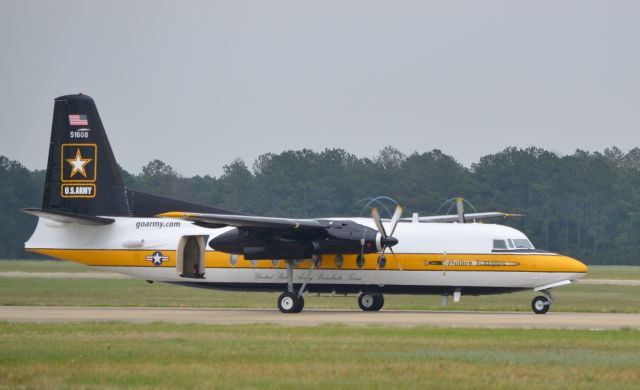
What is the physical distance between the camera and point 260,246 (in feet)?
111

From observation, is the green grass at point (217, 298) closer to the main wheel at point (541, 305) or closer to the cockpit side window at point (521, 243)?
the main wheel at point (541, 305)

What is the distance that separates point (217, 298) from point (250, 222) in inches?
541

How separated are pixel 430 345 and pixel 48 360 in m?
8.06

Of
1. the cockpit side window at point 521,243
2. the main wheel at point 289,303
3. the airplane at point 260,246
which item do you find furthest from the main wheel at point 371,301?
the cockpit side window at point 521,243

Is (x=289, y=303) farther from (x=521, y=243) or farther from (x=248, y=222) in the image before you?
(x=521, y=243)

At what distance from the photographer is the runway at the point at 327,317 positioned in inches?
1128

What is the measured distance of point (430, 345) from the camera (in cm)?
2311

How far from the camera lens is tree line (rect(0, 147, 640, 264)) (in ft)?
291

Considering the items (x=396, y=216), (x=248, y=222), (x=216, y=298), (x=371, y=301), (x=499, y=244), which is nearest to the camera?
(x=248, y=222)

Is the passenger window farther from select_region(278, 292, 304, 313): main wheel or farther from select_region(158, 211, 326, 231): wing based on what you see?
select_region(278, 292, 304, 313): main wheel

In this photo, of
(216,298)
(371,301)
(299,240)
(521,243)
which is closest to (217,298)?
(216,298)

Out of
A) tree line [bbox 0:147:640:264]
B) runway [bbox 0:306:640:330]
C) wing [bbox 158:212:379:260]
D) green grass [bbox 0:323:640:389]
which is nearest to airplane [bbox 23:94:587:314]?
wing [bbox 158:212:379:260]

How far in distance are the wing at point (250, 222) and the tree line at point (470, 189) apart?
49.7 m

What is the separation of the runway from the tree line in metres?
48.6
